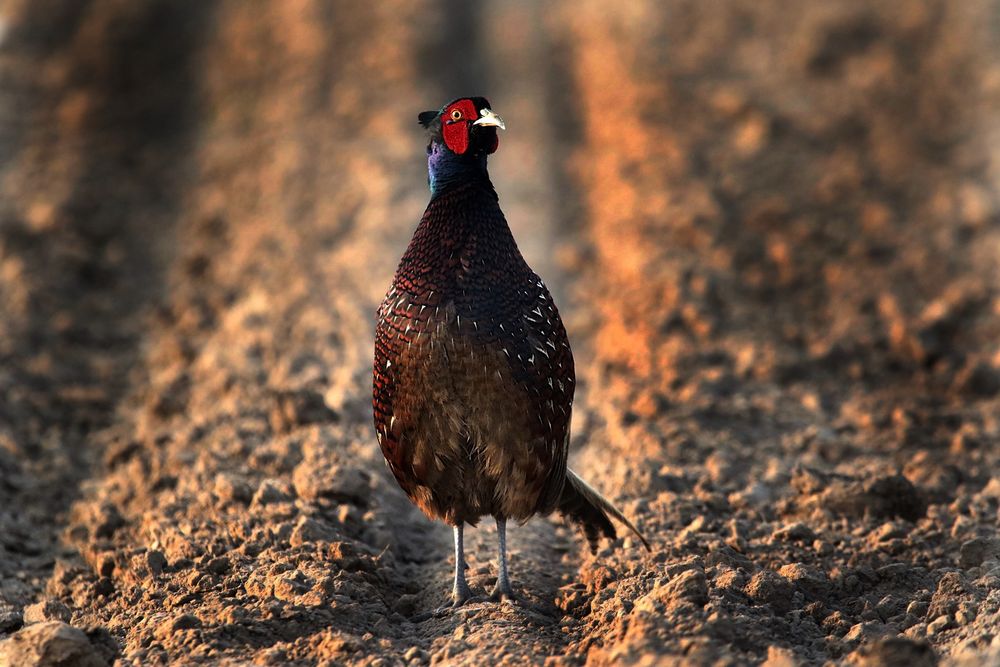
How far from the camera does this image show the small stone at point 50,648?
4598mm

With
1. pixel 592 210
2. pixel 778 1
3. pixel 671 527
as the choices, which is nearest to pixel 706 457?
pixel 671 527

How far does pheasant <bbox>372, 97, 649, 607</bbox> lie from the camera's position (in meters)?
5.16

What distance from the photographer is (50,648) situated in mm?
4609

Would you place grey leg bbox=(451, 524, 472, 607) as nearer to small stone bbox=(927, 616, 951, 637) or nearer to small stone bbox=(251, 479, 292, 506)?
small stone bbox=(251, 479, 292, 506)

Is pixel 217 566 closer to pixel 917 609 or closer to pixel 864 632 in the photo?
pixel 864 632

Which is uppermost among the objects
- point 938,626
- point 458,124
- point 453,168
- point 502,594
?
point 458,124

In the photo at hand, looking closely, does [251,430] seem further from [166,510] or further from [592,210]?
[592,210]

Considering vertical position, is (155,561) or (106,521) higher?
(106,521)

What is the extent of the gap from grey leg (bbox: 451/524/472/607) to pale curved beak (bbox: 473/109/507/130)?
1.91 meters

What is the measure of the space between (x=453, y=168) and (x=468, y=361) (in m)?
0.93

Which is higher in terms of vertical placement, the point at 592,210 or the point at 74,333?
the point at 592,210

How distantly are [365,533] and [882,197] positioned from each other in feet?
21.8

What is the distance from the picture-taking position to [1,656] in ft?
15.6

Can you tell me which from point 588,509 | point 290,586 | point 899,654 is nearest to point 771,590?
point 899,654
